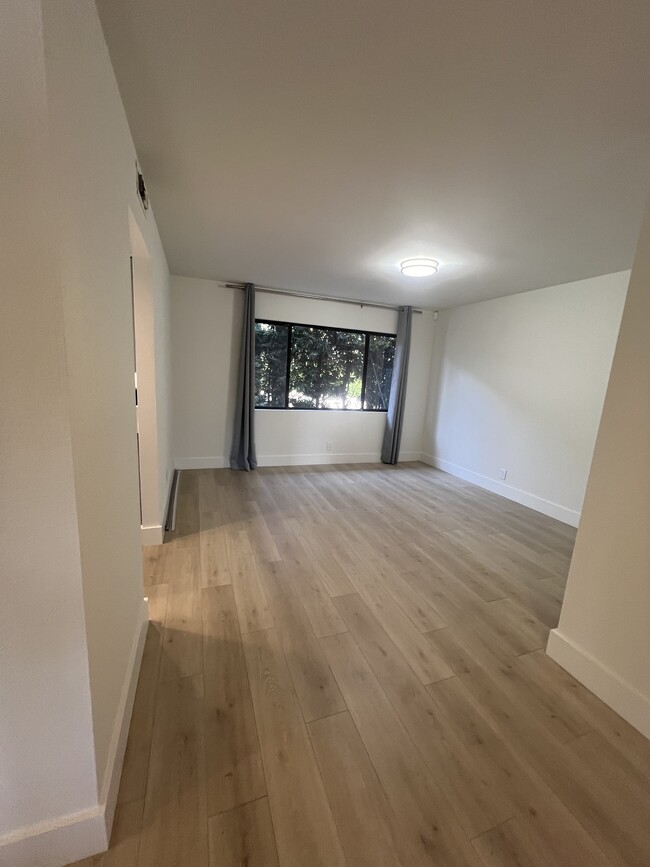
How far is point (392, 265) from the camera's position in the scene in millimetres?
3049

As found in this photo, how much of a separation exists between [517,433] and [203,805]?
3953 mm

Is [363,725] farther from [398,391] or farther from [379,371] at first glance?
[379,371]

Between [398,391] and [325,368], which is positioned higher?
[325,368]

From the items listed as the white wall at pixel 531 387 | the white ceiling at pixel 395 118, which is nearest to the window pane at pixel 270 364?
the white ceiling at pixel 395 118

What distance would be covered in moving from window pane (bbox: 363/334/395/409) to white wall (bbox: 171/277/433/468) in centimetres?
16

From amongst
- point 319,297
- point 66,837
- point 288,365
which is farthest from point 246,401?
point 66,837

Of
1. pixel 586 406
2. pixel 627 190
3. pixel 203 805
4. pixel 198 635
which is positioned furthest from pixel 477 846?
pixel 586 406

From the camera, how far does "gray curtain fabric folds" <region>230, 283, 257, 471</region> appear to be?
4.09 m

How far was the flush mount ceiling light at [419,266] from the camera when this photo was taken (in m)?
2.83

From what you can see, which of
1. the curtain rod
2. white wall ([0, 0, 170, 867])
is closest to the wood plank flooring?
white wall ([0, 0, 170, 867])

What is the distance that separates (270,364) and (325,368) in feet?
2.52

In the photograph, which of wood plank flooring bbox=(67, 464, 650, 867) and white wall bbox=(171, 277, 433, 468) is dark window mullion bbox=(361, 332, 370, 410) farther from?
wood plank flooring bbox=(67, 464, 650, 867)

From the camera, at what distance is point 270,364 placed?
4512 millimetres

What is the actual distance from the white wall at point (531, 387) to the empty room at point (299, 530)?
0.60 meters
